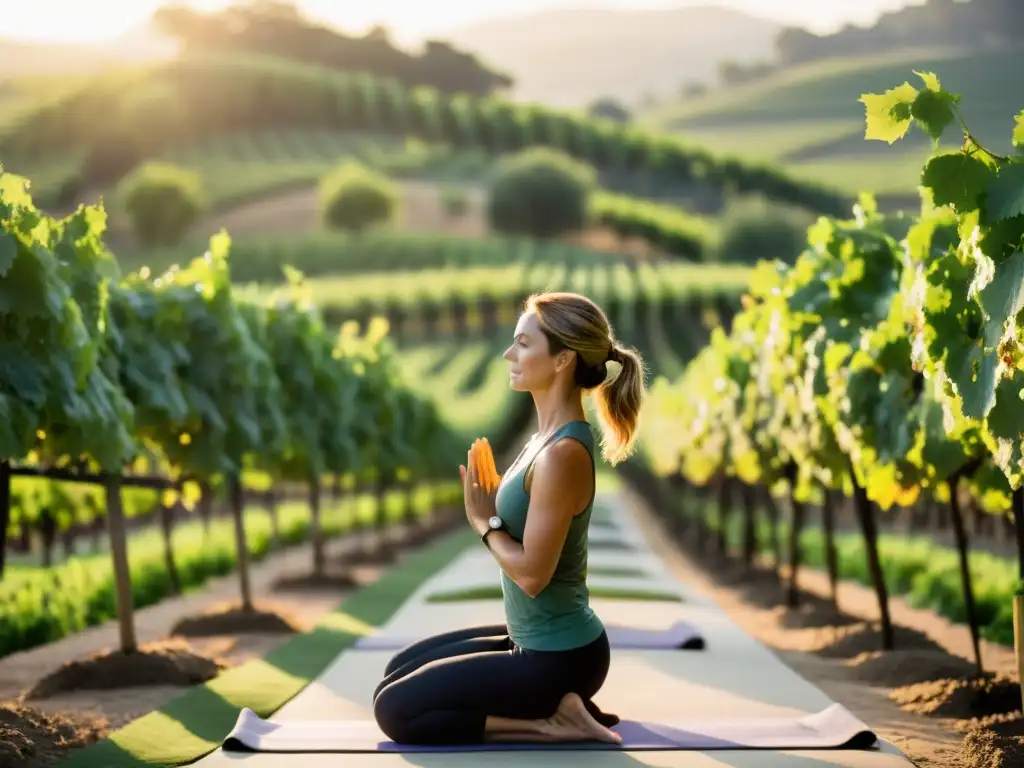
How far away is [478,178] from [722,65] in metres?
38.2

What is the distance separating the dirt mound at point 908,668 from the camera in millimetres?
11258

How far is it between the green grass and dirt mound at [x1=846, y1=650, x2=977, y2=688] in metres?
3.49

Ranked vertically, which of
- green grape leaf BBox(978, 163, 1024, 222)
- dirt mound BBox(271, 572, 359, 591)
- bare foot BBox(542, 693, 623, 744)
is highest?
green grape leaf BBox(978, 163, 1024, 222)

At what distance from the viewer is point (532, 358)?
264 inches

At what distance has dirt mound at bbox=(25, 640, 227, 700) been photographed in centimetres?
1127

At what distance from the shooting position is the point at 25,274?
8.64m

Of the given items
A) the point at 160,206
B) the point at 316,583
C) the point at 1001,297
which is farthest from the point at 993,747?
the point at 160,206

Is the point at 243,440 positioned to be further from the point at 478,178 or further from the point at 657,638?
the point at 478,178

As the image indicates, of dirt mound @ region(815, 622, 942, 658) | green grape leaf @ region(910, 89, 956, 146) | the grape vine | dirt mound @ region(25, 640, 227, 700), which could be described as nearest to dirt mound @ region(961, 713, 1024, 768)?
the grape vine

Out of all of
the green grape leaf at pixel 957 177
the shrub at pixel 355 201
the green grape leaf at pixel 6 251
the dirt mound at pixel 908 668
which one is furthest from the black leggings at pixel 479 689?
the shrub at pixel 355 201

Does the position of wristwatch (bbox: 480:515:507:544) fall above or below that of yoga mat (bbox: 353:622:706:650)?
above

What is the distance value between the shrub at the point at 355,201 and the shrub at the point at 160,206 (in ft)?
33.5

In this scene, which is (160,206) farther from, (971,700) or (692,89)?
(971,700)

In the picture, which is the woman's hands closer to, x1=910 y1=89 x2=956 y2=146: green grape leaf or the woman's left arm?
the woman's left arm
